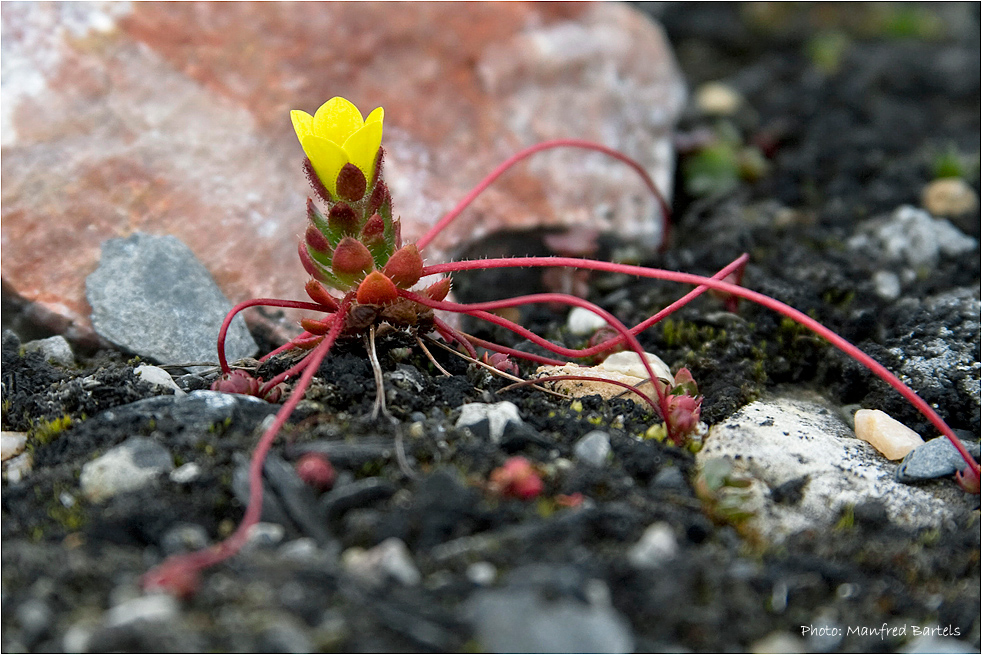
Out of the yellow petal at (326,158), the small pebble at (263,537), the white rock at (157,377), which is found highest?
the yellow petal at (326,158)

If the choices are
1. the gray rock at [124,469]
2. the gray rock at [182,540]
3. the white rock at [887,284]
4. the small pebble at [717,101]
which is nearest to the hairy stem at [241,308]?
the gray rock at [124,469]

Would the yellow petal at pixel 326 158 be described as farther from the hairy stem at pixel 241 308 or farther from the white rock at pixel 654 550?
the white rock at pixel 654 550

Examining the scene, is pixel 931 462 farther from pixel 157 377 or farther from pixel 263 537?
pixel 157 377

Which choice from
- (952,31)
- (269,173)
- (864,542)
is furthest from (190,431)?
(952,31)

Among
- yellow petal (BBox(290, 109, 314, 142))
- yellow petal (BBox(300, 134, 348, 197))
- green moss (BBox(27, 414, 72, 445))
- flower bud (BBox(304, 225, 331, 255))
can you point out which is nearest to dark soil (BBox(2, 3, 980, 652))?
green moss (BBox(27, 414, 72, 445))

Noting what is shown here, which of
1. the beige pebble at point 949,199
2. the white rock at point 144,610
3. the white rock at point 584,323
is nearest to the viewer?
the white rock at point 144,610

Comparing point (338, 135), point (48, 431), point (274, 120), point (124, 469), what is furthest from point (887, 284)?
point (48, 431)
